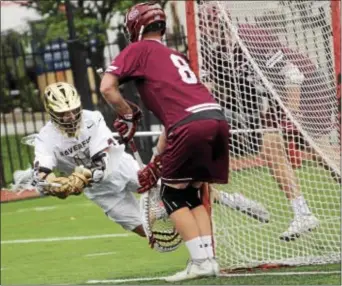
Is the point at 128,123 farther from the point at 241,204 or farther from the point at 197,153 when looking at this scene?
the point at 241,204

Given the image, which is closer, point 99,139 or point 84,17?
point 99,139

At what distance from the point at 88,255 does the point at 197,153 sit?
347 centimetres

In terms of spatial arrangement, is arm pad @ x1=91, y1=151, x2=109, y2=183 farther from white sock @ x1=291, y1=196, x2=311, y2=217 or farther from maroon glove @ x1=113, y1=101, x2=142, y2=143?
white sock @ x1=291, y1=196, x2=311, y2=217

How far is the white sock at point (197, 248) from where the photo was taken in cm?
789

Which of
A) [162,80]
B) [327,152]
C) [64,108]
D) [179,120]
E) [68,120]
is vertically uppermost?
[162,80]

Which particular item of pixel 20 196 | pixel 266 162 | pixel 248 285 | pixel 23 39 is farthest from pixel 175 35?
pixel 248 285

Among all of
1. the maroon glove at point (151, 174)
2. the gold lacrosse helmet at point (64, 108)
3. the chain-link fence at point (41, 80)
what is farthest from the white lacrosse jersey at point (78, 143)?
the chain-link fence at point (41, 80)

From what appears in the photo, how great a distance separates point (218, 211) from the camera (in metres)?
9.19

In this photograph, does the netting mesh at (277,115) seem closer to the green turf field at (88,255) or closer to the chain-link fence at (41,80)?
the green turf field at (88,255)

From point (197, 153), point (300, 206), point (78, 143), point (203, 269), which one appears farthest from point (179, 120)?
point (300, 206)

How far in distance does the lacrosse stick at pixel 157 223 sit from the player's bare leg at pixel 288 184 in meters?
1.02

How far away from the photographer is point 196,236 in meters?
7.89

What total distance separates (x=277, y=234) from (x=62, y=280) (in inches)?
64.7

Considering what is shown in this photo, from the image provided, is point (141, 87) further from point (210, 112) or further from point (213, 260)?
point (213, 260)
